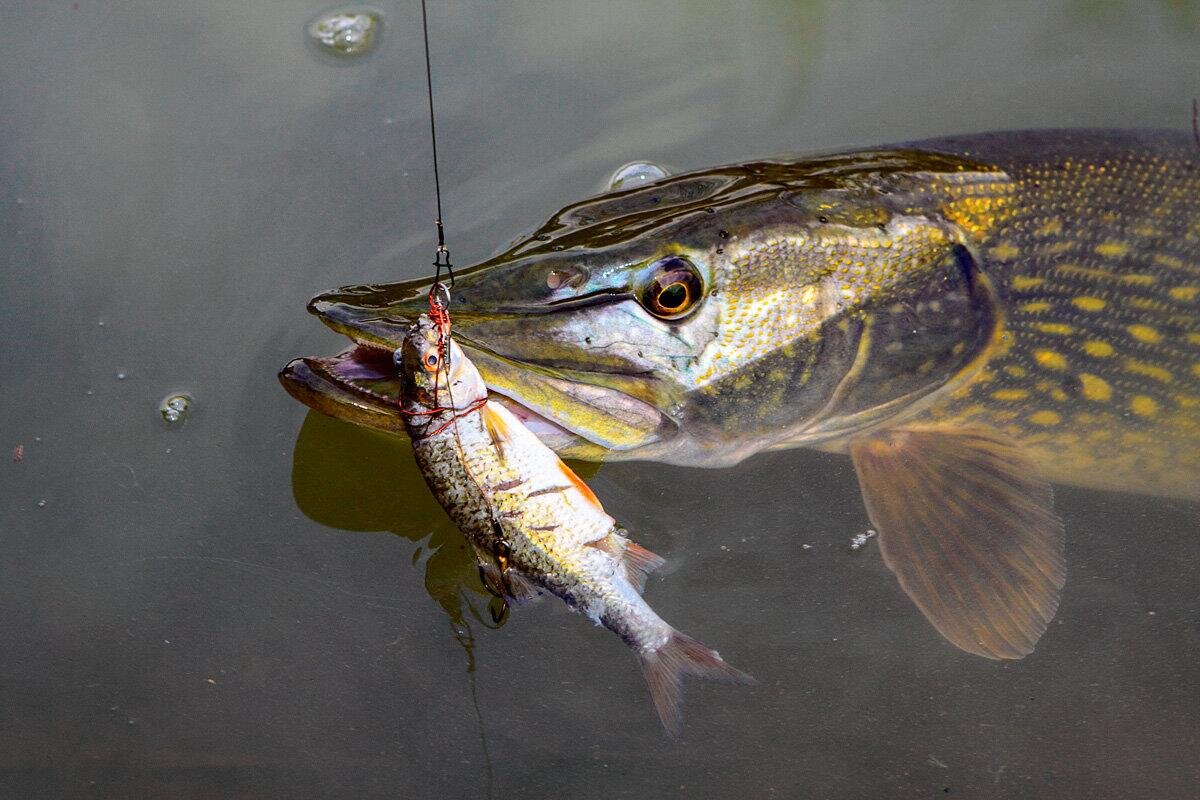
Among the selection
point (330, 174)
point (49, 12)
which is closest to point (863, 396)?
point (330, 174)

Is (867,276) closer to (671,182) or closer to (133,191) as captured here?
(671,182)

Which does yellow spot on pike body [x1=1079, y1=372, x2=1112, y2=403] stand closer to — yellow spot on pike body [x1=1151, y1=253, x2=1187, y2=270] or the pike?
the pike

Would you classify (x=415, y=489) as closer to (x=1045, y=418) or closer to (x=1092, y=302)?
(x=1045, y=418)

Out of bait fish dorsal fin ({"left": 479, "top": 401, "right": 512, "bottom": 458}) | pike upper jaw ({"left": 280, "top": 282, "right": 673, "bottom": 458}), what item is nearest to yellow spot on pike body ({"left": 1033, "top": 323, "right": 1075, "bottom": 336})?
pike upper jaw ({"left": 280, "top": 282, "right": 673, "bottom": 458})

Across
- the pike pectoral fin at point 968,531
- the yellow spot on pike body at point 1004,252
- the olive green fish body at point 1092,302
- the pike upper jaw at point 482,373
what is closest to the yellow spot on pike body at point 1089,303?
the olive green fish body at point 1092,302

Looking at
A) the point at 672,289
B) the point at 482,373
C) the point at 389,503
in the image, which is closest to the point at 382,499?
the point at 389,503

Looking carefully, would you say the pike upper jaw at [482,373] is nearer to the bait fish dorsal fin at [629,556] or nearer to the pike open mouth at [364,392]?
the pike open mouth at [364,392]
